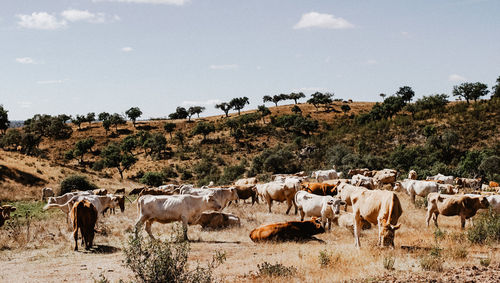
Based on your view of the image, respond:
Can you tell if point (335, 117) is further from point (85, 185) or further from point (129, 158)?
point (85, 185)

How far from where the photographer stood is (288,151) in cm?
6462

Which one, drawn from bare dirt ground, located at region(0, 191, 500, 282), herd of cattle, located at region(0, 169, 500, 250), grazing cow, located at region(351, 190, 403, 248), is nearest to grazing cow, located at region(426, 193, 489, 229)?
herd of cattle, located at region(0, 169, 500, 250)

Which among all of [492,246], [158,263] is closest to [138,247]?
[158,263]

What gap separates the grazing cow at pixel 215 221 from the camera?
1655cm

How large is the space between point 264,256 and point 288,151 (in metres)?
53.8

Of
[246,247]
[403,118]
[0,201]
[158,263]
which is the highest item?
[403,118]

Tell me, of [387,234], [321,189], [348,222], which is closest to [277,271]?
[387,234]

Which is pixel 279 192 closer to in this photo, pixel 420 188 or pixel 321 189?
pixel 321 189

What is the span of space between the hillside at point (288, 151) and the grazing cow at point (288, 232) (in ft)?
104

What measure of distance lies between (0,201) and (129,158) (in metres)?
30.5

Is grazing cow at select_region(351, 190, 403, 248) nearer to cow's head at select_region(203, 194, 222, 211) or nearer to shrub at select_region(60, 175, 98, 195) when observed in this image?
cow's head at select_region(203, 194, 222, 211)

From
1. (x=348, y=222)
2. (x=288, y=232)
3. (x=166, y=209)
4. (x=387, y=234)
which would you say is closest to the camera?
(x=387, y=234)

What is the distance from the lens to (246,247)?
42.0 ft

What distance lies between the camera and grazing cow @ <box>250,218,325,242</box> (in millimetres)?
13406
